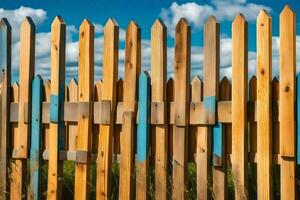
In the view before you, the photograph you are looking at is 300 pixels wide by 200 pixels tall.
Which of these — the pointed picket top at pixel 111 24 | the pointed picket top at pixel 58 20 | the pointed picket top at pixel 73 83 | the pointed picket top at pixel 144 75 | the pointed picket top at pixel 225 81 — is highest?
the pointed picket top at pixel 58 20

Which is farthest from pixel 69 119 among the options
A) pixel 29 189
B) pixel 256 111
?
pixel 256 111

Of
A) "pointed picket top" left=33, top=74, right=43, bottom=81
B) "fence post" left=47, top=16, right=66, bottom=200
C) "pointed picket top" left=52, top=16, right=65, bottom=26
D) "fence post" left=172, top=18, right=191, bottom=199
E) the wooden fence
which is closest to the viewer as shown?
the wooden fence

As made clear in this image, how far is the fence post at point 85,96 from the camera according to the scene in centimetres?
588

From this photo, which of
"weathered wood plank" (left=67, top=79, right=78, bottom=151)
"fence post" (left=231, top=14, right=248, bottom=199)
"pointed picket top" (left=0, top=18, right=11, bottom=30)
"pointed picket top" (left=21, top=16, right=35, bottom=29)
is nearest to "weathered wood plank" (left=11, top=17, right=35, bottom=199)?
"pointed picket top" (left=21, top=16, right=35, bottom=29)

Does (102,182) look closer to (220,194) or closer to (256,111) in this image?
(220,194)

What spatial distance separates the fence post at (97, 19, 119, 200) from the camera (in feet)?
Result: 18.7

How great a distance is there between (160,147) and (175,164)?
21 centimetres

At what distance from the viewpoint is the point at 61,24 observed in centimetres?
621

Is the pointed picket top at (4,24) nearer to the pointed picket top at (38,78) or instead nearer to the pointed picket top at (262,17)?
the pointed picket top at (38,78)

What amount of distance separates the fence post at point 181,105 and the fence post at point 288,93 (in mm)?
868

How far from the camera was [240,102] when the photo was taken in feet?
16.4

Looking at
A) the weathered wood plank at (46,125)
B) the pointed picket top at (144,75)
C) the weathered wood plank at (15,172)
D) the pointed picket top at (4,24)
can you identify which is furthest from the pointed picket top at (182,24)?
the pointed picket top at (4,24)

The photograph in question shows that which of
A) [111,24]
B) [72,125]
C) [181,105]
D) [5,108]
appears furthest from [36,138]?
[181,105]

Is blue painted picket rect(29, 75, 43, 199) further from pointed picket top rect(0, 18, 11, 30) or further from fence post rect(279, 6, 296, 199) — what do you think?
fence post rect(279, 6, 296, 199)
